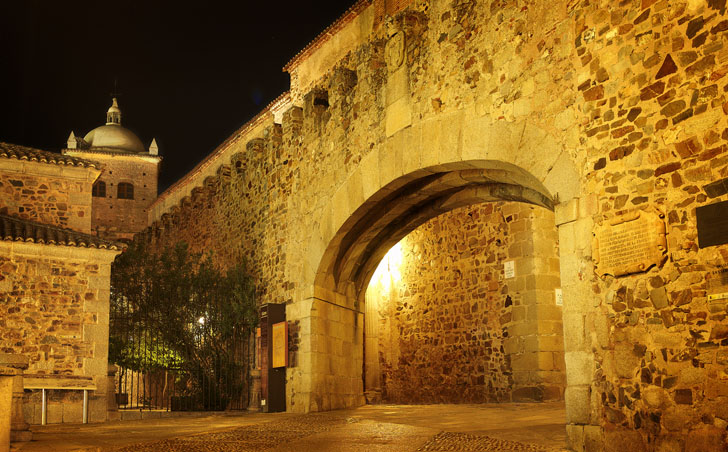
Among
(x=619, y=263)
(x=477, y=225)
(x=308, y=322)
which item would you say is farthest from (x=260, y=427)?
(x=477, y=225)

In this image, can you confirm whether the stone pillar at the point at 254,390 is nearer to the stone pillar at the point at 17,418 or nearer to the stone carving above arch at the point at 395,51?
the stone pillar at the point at 17,418

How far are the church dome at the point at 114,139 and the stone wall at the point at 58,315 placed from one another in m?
26.0

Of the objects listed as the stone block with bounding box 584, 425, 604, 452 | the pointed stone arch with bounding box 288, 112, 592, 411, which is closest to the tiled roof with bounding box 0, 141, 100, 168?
the pointed stone arch with bounding box 288, 112, 592, 411

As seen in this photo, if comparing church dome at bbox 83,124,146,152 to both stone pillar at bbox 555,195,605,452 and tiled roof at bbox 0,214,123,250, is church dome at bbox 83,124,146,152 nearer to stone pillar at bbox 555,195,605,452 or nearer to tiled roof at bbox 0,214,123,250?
tiled roof at bbox 0,214,123,250

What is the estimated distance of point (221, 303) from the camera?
13.0 metres

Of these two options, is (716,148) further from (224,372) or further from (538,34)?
(224,372)

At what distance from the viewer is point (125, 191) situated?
3419cm

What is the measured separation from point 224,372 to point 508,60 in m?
7.74

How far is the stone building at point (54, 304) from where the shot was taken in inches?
444

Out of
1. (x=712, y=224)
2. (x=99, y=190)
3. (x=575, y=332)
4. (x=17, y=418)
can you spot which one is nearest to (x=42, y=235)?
(x=17, y=418)

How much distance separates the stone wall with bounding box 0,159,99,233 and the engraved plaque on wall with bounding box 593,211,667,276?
9725 mm

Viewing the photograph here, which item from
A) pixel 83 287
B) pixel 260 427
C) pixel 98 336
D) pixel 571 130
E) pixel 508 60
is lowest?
pixel 260 427

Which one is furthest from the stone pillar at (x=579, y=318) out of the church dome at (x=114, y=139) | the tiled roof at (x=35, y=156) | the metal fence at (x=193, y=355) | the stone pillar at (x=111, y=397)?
the church dome at (x=114, y=139)

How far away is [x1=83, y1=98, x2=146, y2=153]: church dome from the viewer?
37156mm
